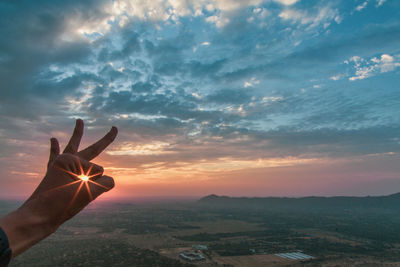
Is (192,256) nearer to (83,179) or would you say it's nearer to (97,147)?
(97,147)

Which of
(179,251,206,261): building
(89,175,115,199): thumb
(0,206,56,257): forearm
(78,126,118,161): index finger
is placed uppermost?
(78,126,118,161): index finger

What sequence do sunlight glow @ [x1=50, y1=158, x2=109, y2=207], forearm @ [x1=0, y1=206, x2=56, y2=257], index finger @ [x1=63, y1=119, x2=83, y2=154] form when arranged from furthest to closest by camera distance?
index finger @ [x1=63, y1=119, x2=83, y2=154] < sunlight glow @ [x1=50, y1=158, x2=109, y2=207] < forearm @ [x1=0, y1=206, x2=56, y2=257]

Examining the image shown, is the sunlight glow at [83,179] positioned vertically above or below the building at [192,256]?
above

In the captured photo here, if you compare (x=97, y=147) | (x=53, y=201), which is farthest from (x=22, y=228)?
(x=97, y=147)

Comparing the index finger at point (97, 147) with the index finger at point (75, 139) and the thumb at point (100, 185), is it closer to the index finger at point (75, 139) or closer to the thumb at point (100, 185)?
the index finger at point (75, 139)

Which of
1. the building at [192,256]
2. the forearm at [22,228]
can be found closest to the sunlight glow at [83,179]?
the forearm at [22,228]

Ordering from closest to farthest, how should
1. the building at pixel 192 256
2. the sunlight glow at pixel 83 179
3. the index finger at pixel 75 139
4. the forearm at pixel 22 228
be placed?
the forearm at pixel 22 228 < the sunlight glow at pixel 83 179 < the index finger at pixel 75 139 < the building at pixel 192 256

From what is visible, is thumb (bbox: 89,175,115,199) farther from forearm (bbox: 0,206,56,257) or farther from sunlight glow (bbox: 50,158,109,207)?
forearm (bbox: 0,206,56,257)

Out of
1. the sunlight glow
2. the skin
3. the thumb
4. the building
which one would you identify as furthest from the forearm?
the building
